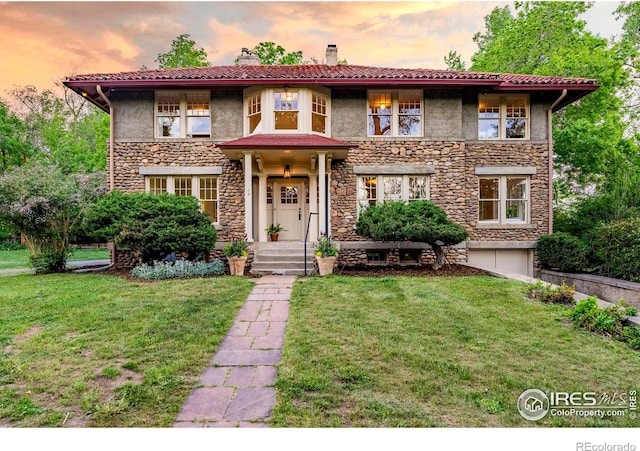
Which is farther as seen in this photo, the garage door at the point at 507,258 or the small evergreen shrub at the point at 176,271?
the garage door at the point at 507,258

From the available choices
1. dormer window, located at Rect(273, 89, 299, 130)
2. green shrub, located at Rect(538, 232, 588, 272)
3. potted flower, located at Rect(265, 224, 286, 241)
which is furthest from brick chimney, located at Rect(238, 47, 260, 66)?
green shrub, located at Rect(538, 232, 588, 272)

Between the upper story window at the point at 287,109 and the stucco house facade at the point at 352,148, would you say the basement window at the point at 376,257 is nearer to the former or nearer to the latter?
the stucco house facade at the point at 352,148

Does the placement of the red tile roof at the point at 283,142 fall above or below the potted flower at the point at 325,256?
above

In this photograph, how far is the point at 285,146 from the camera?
8.87 metres

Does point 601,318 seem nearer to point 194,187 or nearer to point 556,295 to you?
point 556,295

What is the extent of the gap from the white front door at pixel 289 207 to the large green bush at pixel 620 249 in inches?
328

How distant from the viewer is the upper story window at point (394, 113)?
34.2 ft

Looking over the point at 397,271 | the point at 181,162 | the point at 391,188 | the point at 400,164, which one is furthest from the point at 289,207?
the point at 397,271

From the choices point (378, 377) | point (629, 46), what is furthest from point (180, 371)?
point (629, 46)

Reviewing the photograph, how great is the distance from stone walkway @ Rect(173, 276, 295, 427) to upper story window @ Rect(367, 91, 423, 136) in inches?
288

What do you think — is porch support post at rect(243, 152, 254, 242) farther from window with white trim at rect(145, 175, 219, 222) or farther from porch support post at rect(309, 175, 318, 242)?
porch support post at rect(309, 175, 318, 242)

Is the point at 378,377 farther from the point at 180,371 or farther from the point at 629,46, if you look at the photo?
the point at 629,46

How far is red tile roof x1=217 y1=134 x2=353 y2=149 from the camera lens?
29.2ft
